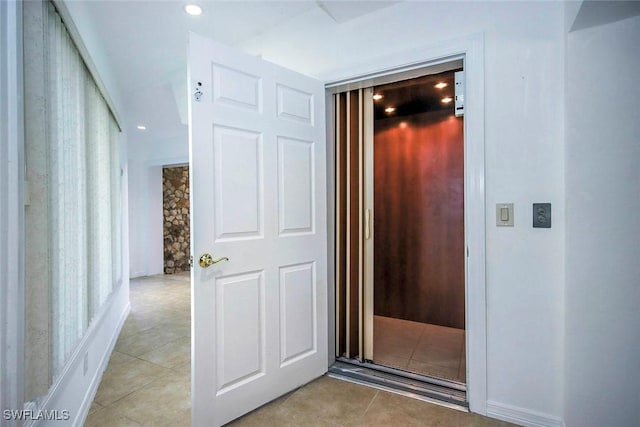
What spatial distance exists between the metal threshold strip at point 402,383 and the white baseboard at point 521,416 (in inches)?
5.7

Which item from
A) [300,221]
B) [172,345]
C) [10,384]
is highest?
[300,221]

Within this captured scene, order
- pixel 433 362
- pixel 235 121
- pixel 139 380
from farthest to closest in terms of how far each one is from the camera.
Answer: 1. pixel 433 362
2. pixel 139 380
3. pixel 235 121

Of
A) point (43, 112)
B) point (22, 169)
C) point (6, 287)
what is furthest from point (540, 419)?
point (43, 112)

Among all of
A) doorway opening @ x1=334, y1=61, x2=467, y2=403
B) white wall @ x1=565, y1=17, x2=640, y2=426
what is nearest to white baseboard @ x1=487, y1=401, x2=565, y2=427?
white wall @ x1=565, y1=17, x2=640, y2=426

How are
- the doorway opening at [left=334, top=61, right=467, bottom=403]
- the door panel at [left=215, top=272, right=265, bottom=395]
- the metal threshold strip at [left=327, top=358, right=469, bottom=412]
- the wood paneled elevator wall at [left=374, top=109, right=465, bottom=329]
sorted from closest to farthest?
the door panel at [left=215, top=272, right=265, bottom=395] < the metal threshold strip at [left=327, top=358, right=469, bottom=412] < the doorway opening at [left=334, top=61, right=467, bottom=403] < the wood paneled elevator wall at [left=374, top=109, right=465, bottom=329]

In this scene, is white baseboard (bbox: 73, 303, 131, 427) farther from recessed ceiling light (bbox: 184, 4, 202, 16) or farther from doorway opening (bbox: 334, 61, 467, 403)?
recessed ceiling light (bbox: 184, 4, 202, 16)

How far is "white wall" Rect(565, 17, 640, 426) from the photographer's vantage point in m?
1.44

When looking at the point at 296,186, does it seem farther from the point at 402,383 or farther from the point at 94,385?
the point at 94,385

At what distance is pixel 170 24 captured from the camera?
2.42 metres

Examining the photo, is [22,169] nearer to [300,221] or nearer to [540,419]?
[300,221]

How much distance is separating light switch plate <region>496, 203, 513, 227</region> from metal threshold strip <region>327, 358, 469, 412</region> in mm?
1069

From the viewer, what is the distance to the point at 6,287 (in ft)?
3.65

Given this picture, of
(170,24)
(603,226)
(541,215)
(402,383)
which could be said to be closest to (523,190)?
(541,215)

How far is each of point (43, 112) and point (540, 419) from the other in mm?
2781
